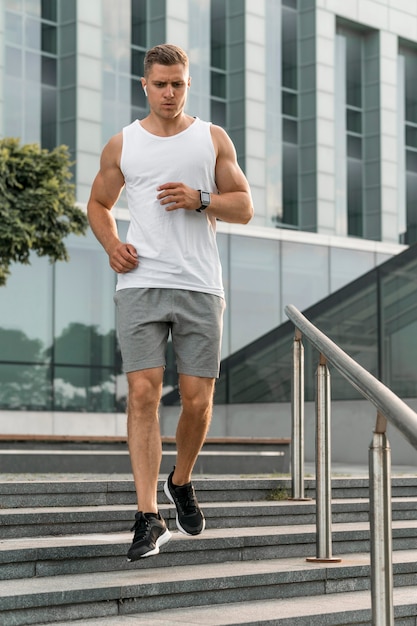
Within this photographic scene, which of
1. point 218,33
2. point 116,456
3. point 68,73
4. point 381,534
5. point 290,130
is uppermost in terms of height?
point 218,33

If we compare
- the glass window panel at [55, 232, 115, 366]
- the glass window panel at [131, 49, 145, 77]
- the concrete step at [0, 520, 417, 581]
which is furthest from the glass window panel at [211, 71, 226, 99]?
the concrete step at [0, 520, 417, 581]

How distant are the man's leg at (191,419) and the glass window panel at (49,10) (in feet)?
69.8

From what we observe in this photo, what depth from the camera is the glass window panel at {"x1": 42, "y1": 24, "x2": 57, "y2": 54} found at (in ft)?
80.9

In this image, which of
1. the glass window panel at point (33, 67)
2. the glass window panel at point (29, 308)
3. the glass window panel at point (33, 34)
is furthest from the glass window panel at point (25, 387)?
A: the glass window panel at point (33, 34)

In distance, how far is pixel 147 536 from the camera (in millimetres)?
4418

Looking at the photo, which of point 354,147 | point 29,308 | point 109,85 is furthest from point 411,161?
point 29,308

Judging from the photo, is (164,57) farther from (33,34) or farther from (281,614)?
(33,34)

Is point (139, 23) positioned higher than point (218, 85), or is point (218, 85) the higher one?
point (139, 23)

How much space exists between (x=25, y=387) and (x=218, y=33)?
1064 cm

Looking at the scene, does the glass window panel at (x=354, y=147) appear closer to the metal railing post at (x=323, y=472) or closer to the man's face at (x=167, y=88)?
the metal railing post at (x=323, y=472)

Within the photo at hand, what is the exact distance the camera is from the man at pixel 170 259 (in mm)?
4625

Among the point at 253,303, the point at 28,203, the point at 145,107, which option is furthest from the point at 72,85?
the point at 28,203

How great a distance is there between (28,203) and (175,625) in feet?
37.8

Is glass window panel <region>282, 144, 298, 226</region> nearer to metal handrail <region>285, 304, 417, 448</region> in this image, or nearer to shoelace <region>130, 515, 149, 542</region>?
metal handrail <region>285, 304, 417, 448</region>
